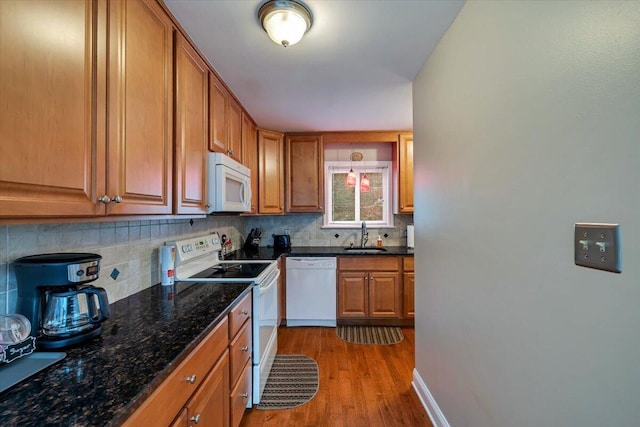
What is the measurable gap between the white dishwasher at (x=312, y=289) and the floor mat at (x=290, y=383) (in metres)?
0.68

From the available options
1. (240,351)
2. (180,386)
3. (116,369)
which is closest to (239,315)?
(240,351)

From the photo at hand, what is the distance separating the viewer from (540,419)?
879mm

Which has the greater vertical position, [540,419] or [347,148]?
[347,148]

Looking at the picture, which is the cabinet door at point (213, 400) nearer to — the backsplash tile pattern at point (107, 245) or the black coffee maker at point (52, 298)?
the black coffee maker at point (52, 298)

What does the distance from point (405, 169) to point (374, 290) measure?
1512mm

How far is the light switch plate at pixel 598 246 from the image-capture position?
0.64 m

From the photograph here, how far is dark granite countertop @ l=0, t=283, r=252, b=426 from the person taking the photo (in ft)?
2.10

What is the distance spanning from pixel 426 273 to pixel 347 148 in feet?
7.82

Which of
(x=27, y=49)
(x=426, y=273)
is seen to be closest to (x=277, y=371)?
(x=426, y=273)

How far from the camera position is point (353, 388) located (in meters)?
2.15

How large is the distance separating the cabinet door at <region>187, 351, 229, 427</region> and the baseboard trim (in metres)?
1.22

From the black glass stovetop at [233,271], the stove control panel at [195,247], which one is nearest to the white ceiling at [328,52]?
the stove control panel at [195,247]

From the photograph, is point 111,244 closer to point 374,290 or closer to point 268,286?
point 268,286

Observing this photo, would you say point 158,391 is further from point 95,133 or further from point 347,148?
point 347,148
